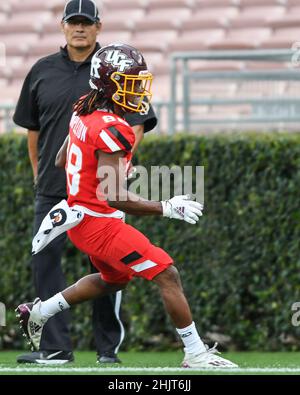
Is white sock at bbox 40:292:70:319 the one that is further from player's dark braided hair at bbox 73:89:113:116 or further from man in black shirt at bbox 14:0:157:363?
player's dark braided hair at bbox 73:89:113:116

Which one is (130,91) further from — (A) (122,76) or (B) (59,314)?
(B) (59,314)

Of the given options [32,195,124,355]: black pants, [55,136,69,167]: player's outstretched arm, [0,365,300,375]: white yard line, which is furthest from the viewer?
[32,195,124,355]: black pants

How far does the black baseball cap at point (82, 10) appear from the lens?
22.2ft

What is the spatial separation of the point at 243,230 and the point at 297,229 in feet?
1.36

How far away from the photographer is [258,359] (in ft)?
24.9

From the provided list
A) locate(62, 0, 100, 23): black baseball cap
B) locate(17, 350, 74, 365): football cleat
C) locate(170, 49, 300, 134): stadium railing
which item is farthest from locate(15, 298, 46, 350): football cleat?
locate(170, 49, 300, 134): stadium railing

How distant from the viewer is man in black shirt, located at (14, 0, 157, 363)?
6.74m

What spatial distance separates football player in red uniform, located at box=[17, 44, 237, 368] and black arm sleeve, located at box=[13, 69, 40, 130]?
91cm

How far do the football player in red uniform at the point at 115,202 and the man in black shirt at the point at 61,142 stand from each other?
61 cm

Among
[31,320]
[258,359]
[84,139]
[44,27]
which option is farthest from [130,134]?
[44,27]

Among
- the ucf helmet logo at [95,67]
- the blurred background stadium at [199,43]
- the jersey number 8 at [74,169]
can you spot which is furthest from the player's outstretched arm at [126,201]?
the blurred background stadium at [199,43]

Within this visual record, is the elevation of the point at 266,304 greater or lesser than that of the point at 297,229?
lesser
